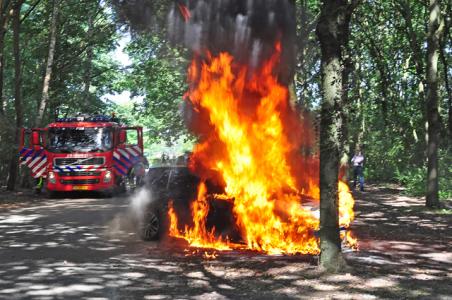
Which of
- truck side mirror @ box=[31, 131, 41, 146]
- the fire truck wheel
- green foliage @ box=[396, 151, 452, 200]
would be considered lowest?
the fire truck wheel

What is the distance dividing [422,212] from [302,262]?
8264mm

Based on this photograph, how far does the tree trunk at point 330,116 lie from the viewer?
23.8 ft

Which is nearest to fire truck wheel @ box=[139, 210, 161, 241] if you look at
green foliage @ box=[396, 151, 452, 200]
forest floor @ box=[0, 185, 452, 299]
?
forest floor @ box=[0, 185, 452, 299]

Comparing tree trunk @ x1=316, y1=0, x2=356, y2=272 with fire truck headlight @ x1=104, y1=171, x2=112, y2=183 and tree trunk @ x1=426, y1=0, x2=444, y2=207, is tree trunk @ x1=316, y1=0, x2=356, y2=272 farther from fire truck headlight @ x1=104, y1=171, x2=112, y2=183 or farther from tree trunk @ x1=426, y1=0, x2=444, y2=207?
fire truck headlight @ x1=104, y1=171, x2=112, y2=183

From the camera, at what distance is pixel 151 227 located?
10.1m

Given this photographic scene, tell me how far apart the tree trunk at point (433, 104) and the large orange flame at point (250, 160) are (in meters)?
6.01

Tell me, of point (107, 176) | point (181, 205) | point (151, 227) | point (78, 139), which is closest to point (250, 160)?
point (181, 205)

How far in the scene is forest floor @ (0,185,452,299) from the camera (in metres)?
6.28

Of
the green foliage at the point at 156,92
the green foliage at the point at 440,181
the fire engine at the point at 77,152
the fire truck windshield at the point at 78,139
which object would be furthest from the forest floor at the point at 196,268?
the green foliage at the point at 156,92

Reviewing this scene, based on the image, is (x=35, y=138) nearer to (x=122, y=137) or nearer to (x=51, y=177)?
(x=51, y=177)

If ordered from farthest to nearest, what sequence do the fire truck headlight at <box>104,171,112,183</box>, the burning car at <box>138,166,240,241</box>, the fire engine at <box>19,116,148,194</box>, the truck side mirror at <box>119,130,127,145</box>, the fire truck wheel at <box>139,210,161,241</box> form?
the truck side mirror at <box>119,130,127,145</box>, the fire truck headlight at <box>104,171,112,183</box>, the fire engine at <box>19,116,148,194</box>, the fire truck wheel at <box>139,210,161,241</box>, the burning car at <box>138,166,240,241</box>

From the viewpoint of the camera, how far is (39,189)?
67.2 feet

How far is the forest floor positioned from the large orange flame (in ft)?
2.40

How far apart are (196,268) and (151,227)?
8.72 feet
